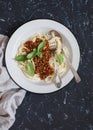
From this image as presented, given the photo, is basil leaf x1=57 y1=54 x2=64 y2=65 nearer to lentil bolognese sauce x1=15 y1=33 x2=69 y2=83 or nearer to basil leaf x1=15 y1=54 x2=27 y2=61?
lentil bolognese sauce x1=15 y1=33 x2=69 y2=83

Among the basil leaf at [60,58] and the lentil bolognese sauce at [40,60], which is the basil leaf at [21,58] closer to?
the lentil bolognese sauce at [40,60]

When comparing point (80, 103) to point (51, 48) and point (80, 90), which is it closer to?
point (80, 90)

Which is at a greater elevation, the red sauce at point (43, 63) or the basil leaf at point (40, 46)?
the basil leaf at point (40, 46)

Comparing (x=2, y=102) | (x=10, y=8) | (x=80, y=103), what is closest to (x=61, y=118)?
(x=80, y=103)

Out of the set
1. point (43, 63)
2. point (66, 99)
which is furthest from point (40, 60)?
point (66, 99)

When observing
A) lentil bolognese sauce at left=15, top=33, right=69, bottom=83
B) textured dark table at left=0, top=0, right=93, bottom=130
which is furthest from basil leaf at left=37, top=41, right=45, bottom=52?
textured dark table at left=0, top=0, right=93, bottom=130

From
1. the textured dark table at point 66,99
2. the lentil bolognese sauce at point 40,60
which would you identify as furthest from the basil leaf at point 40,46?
the textured dark table at point 66,99
